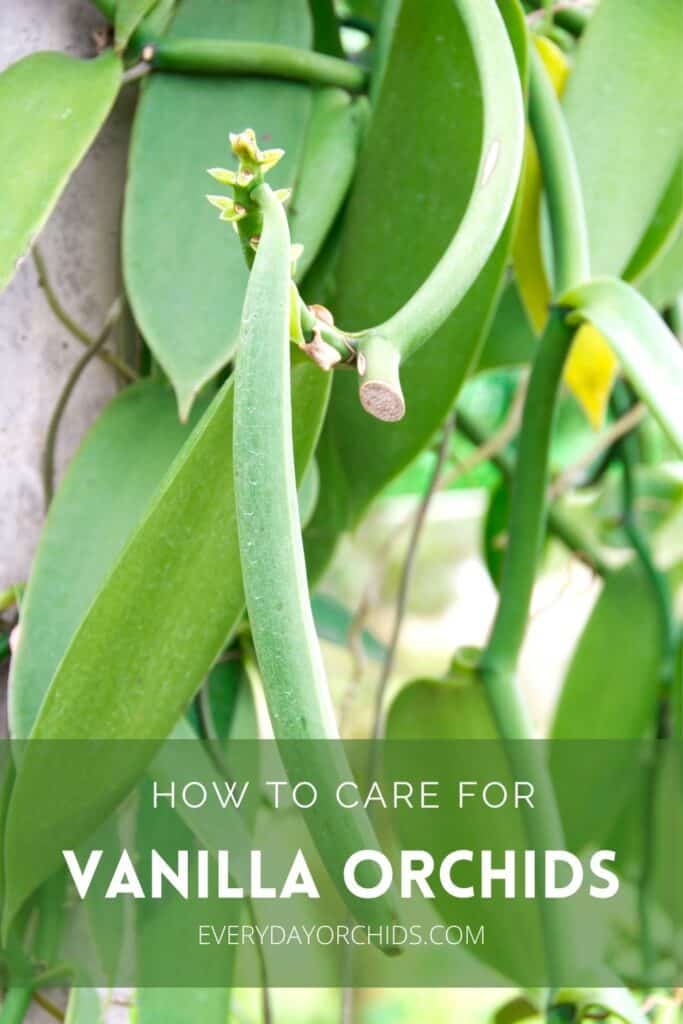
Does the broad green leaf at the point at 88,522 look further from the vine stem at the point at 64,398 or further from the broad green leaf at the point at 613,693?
the broad green leaf at the point at 613,693

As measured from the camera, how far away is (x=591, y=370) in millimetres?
525

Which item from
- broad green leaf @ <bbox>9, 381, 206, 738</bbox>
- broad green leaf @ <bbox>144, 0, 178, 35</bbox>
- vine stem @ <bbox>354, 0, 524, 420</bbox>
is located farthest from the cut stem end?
broad green leaf @ <bbox>144, 0, 178, 35</bbox>

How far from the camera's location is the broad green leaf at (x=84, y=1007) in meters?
0.40

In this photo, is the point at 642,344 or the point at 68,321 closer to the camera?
the point at 642,344

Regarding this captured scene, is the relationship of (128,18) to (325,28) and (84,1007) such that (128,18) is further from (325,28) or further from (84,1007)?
(84,1007)

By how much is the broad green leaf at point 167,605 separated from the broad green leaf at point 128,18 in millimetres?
185

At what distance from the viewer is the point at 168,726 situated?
0.36 meters

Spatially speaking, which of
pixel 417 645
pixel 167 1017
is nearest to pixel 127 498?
pixel 167 1017

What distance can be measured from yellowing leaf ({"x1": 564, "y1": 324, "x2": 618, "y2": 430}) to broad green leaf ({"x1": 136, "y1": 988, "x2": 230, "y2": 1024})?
0.93 ft

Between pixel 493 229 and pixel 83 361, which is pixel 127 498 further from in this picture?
pixel 493 229

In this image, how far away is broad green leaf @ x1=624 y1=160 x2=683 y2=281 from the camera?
1.52 ft

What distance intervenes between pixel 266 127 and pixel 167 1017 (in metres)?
0.32

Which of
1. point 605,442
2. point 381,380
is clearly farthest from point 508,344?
point 381,380
